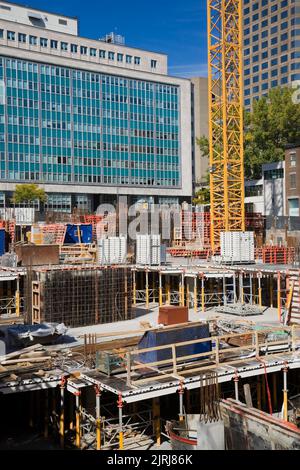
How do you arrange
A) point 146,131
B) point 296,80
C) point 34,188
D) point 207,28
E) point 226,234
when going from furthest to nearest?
point 296,80, point 146,131, point 34,188, point 207,28, point 226,234

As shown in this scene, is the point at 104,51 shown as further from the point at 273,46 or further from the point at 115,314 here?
the point at 115,314

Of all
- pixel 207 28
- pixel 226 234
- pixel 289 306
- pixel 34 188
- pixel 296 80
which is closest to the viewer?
pixel 289 306

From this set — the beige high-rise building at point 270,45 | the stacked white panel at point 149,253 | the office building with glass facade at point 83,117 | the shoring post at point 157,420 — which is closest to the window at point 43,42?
the office building with glass facade at point 83,117

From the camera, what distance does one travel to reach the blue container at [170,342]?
1714 centimetres

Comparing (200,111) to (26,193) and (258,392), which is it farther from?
(258,392)

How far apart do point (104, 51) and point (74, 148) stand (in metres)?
20.2

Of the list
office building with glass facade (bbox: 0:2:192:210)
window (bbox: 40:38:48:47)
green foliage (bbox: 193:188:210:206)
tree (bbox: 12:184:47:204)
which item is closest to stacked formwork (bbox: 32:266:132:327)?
tree (bbox: 12:184:47:204)

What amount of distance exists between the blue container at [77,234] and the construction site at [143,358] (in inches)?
339

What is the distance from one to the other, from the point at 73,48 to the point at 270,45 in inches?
2326

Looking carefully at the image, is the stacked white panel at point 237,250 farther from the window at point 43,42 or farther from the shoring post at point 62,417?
the window at point 43,42

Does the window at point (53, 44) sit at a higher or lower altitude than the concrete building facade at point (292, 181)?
higher

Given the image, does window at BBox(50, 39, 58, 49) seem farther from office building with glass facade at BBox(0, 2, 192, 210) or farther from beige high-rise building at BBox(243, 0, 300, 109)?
beige high-rise building at BBox(243, 0, 300, 109)

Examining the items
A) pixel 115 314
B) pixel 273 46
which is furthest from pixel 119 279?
pixel 273 46

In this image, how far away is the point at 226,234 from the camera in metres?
40.8
